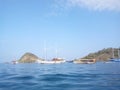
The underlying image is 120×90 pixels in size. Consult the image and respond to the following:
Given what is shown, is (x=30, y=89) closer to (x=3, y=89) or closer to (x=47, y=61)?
(x=3, y=89)

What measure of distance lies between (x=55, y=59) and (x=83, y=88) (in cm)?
16968

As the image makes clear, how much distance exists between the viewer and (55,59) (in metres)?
196

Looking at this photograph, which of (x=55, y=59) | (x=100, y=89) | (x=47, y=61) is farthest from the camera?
(x=55, y=59)

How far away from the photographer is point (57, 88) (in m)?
27.1

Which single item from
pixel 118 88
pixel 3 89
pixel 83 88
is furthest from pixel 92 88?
pixel 3 89

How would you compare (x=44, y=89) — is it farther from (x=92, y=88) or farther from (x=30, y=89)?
(x=92, y=88)

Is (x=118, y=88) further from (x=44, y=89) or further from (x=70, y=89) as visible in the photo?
(x=44, y=89)

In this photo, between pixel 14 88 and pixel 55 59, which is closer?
pixel 14 88

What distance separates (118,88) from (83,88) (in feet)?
13.2

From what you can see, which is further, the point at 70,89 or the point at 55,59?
the point at 55,59

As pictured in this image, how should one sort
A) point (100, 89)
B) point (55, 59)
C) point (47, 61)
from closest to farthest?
point (100, 89)
point (47, 61)
point (55, 59)

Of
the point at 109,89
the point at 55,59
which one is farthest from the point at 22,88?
the point at 55,59

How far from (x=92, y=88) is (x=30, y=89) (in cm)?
709

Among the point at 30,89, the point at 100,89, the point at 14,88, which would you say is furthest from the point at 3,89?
the point at 100,89
